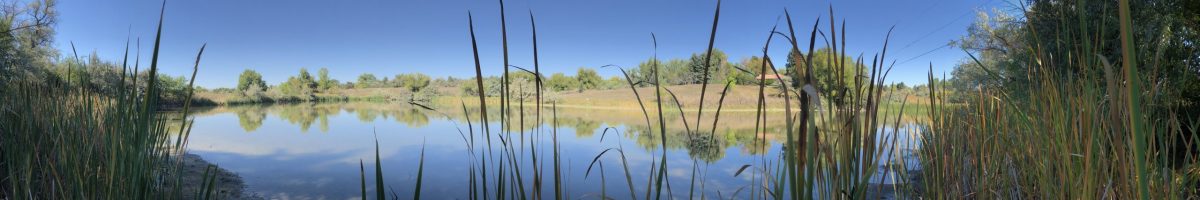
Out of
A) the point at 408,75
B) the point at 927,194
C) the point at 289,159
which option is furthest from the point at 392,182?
the point at 408,75

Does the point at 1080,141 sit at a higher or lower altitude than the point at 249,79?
lower

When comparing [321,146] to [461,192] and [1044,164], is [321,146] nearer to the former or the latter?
[461,192]

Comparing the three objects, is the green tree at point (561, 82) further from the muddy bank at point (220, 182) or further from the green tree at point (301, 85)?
the muddy bank at point (220, 182)

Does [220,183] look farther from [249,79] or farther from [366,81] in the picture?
[366,81]

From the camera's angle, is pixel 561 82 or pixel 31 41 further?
pixel 561 82

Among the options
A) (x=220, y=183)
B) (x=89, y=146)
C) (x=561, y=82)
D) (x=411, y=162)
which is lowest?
(x=411, y=162)

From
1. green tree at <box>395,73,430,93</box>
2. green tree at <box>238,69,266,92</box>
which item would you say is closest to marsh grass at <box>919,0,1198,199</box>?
green tree at <box>395,73,430,93</box>

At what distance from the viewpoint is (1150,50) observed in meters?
3.33

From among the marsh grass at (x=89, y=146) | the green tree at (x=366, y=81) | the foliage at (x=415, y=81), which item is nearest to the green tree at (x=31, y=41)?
the marsh grass at (x=89, y=146)

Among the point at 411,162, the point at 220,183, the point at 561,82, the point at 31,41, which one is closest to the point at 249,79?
the point at 561,82

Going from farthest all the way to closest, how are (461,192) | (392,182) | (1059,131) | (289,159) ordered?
1. (289,159)
2. (392,182)
3. (461,192)
4. (1059,131)

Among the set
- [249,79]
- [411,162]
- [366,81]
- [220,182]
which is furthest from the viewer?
Answer: [366,81]

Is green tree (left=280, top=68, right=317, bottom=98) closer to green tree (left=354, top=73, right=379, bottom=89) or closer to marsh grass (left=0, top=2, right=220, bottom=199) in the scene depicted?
green tree (left=354, top=73, right=379, bottom=89)

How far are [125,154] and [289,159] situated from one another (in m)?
7.55
